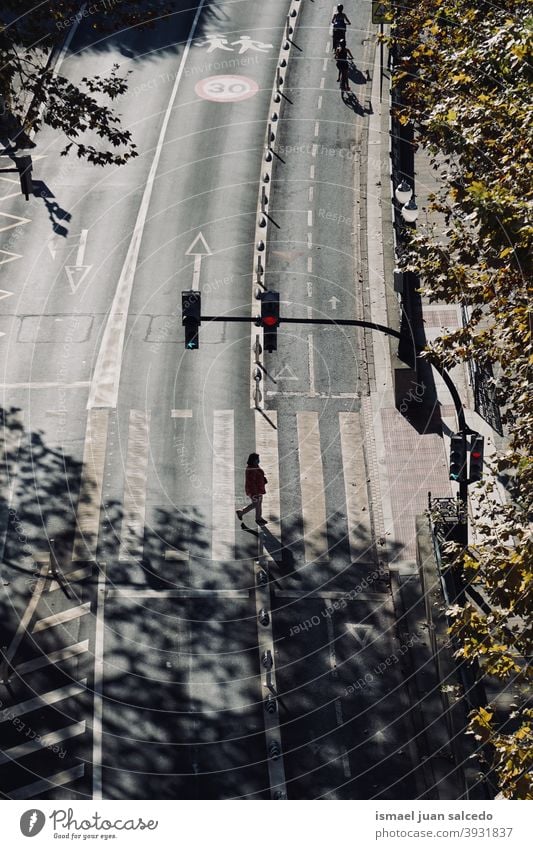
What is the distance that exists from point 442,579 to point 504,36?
11824 mm

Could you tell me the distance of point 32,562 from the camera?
29859mm

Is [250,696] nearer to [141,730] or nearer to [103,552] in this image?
[141,730]

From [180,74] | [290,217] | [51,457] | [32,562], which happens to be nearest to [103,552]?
[32,562]

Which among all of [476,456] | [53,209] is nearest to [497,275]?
[476,456]

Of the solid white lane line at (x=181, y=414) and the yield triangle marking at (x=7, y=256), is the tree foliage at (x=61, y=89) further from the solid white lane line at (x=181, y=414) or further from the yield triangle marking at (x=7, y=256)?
the solid white lane line at (x=181, y=414)

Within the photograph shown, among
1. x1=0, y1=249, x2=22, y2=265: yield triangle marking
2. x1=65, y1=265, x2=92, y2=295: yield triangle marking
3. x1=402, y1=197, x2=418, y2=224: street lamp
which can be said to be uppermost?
x1=0, y1=249, x2=22, y2=265: yield triangle marking

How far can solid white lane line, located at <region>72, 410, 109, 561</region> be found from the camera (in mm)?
30438

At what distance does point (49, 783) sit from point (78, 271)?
18553mm

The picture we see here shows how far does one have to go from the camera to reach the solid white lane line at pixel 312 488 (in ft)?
100

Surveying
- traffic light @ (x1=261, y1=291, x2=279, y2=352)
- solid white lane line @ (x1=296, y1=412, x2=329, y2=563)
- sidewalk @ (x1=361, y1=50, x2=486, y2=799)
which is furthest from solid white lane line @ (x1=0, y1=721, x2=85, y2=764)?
traffic light @ (x1=261, y1=291, x2=279, y2=352)

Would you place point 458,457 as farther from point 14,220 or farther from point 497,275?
point 14,220

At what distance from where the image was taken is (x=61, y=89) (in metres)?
32.0

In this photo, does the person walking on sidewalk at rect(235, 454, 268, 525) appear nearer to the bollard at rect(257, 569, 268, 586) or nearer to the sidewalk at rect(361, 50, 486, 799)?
the bollard at rect(257, 569, 268, 586)

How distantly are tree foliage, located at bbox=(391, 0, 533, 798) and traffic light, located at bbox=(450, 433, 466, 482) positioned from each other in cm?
106
